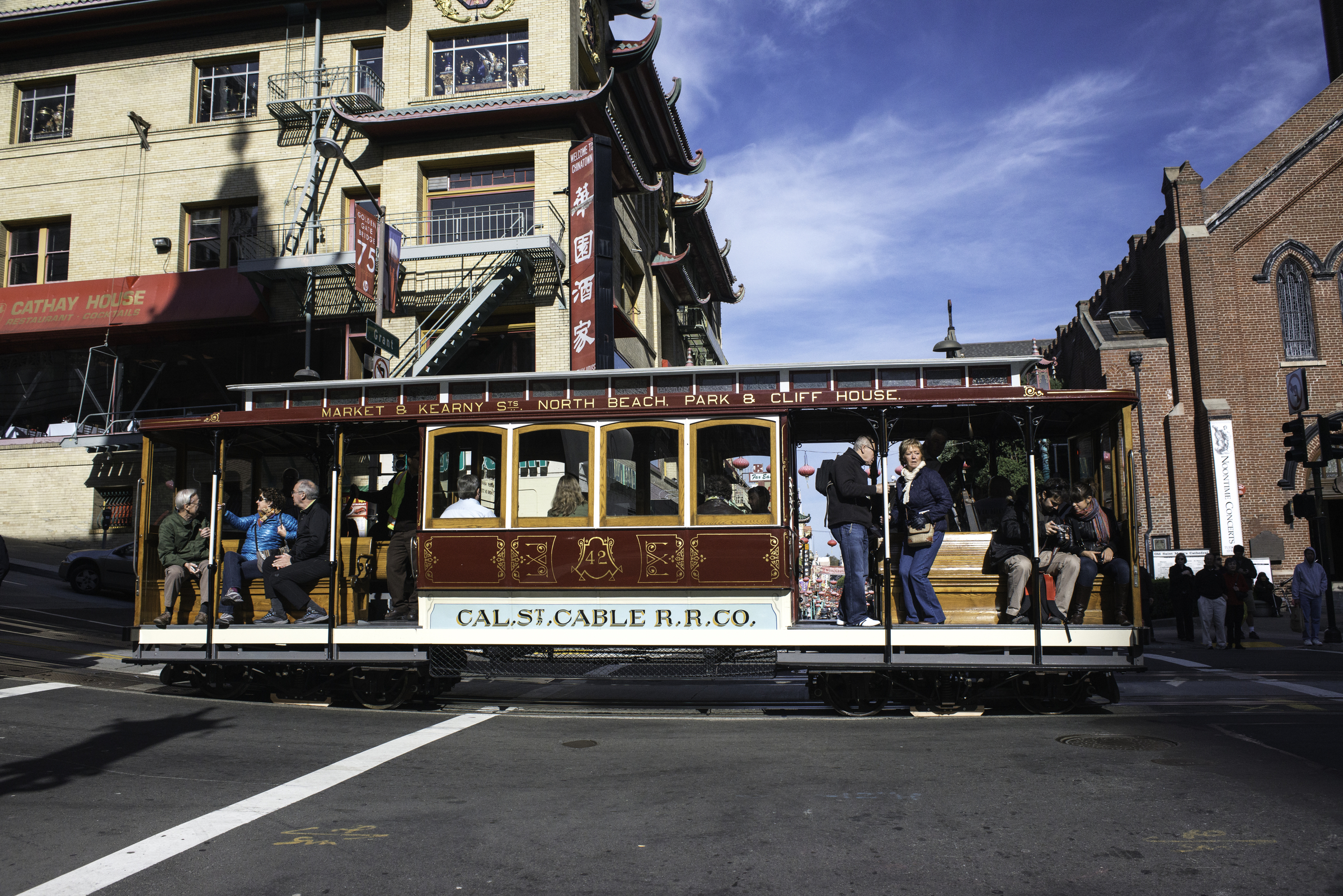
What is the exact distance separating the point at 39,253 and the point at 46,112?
396 centimetres

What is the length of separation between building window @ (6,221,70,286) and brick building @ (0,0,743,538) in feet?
0.19

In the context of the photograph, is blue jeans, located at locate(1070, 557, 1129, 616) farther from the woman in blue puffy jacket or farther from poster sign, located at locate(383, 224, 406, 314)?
poster sign, located at locate(383, 224, 406, 314)

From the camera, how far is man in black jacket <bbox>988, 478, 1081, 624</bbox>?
869 cm

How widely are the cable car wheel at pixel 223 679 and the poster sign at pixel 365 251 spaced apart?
1099 centimetres

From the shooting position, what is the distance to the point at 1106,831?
16.1 feet

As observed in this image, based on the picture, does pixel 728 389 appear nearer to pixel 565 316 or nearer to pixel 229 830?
pixel 229 830

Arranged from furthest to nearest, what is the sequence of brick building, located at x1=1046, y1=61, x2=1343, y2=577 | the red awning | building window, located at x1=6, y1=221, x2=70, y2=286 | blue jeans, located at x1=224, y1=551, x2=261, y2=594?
brick building, located at x1=1046, y1=61, x2=1343, y2=577 < building window, located at x1=6, y1=221, x2=70, y2=286 < the red awning < blue jeans, located at x1=224, y1=551, x2=261, y2=594

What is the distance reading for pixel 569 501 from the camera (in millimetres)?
9375

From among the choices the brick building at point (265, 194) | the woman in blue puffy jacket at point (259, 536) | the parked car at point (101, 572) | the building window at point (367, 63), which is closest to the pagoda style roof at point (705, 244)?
the brick building at point (265, 194)

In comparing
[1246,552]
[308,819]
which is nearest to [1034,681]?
[308,819]

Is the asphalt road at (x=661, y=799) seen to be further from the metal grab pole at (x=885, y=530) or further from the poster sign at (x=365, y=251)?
the poster sign at (x=365, y=251)

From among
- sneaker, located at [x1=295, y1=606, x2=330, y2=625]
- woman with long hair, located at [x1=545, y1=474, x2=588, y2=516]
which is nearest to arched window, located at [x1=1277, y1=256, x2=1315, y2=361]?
woman with long hair, located at [x1=545, y1=474, x2=588, y2=516]

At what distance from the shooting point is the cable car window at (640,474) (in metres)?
9.16

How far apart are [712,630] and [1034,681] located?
307 cm
